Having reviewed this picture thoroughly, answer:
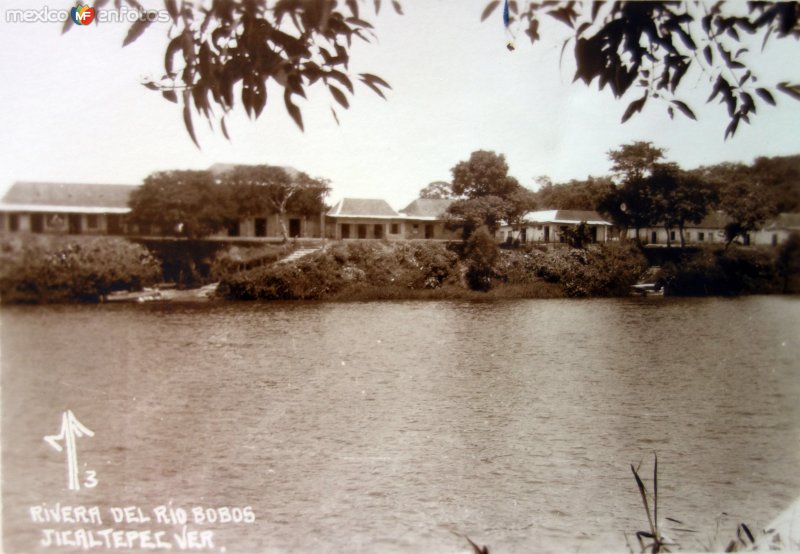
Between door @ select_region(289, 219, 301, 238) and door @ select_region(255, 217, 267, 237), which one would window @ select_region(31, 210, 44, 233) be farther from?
door @ select_region(289, 219, 301, 238)

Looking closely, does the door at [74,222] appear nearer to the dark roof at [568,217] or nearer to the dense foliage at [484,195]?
the dense foliage at [484,195]

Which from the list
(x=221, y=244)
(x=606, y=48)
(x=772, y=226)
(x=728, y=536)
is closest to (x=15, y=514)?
(x=221, y=244)

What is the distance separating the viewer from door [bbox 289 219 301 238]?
284 centimetres

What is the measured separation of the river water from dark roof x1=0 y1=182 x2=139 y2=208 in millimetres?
535

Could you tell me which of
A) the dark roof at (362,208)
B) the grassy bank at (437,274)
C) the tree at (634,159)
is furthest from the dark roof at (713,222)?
the dark roof at (362,208)

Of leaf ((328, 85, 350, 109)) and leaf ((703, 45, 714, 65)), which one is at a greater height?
leaf ((703, 45, 714, 65))

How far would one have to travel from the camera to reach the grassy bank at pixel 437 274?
9.59 feet

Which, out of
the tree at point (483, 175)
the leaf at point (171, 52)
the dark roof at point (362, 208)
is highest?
the leaf at point (171, 52)

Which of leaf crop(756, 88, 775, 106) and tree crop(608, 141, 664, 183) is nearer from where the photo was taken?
leaf crop(756, 88, 775, 106)

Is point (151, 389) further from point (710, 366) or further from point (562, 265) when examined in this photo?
point (710, 366)

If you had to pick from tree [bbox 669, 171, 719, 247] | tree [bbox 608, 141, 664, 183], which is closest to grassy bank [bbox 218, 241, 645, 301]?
tree [bbox 669, 171, 719, 247]

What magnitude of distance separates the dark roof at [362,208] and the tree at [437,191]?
0.19 m

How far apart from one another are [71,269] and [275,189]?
1047 millimetres

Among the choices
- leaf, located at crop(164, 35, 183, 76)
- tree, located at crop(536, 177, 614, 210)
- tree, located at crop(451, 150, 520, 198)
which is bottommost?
tree, located at crop(536, 177, 614, 210)
